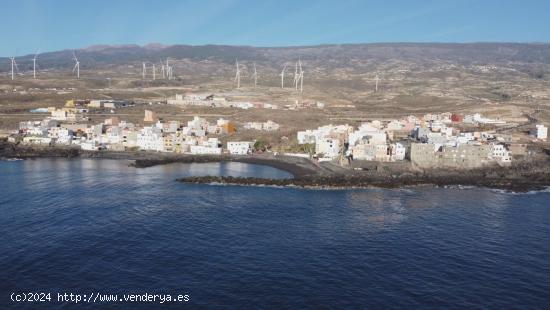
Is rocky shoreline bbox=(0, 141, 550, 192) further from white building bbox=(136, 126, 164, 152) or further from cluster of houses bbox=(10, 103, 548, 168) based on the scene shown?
white building bbox=(136, 126, 164, 152)

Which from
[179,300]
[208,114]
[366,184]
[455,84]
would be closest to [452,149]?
[366,184]

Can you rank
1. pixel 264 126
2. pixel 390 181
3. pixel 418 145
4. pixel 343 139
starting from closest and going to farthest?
pixel 390 181 < pixel 418 145 < pixel 343 139 < pixel 264 126

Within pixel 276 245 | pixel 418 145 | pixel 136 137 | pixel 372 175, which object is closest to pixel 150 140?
pixel 136 137

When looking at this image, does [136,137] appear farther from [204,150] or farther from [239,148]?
[239,148]

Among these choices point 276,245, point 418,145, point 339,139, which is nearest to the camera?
point 276,245

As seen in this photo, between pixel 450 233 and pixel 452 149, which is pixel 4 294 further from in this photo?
pixel 452 149

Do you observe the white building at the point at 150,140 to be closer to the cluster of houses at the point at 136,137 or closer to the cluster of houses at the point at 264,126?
the cluster of houses at the point at 136,137
